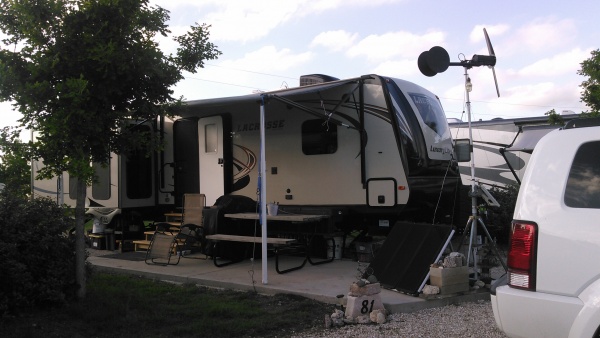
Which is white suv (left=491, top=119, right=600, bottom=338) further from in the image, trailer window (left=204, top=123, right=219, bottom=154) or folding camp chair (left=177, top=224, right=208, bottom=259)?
trailer window (left=204, top=123, right=219, bottom=154)

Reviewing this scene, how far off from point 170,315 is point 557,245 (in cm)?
398

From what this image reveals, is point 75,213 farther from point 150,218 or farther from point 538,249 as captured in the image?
→ point 150,218

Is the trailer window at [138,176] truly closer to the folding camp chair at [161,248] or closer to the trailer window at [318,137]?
the folding camp chair at [161,248]

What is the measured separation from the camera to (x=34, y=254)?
5598mm

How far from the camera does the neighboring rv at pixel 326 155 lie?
8469mm

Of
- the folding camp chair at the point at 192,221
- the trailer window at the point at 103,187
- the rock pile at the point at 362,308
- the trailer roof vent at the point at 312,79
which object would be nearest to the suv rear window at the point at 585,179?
the rock pile at the point at 362,308

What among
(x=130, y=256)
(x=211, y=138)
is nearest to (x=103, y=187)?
(x=130, y=256)

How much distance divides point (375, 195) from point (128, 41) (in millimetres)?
4439

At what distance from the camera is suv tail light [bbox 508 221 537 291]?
3.17 metres

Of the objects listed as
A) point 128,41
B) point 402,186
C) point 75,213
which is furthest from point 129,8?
point 402,186

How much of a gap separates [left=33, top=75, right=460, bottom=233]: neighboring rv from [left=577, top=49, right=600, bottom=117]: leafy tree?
2.33m

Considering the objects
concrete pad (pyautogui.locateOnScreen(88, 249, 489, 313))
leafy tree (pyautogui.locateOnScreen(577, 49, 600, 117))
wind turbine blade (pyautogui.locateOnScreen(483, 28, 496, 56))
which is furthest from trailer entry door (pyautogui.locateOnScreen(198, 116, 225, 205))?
leafy tree (pyautogui.locateOnScreen(577, 49, 600, 117))

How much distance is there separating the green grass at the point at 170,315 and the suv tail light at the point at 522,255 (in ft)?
8.36

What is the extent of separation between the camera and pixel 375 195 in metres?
8.61
